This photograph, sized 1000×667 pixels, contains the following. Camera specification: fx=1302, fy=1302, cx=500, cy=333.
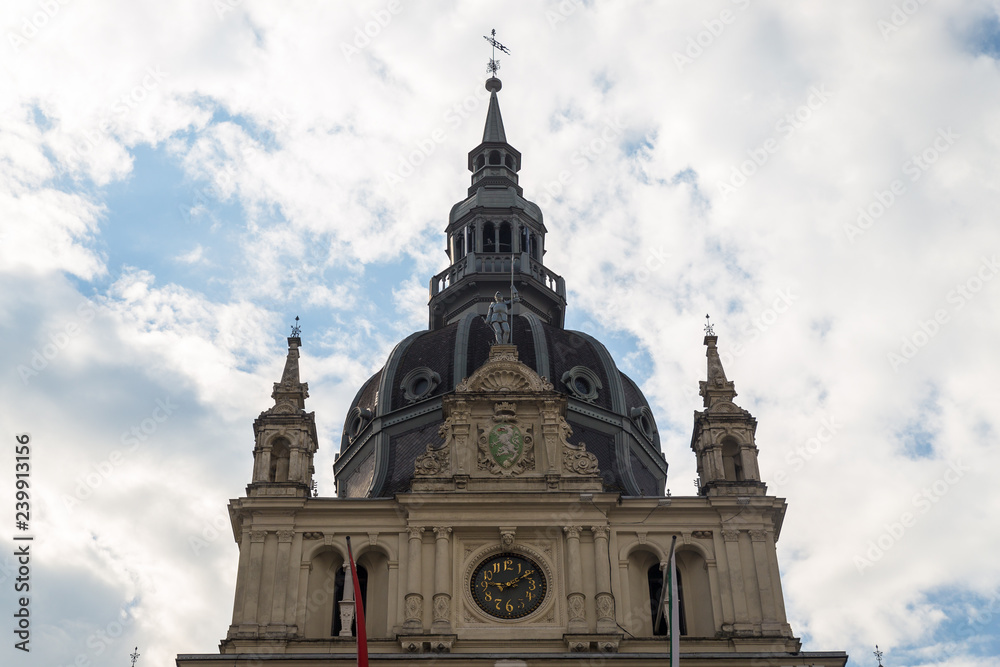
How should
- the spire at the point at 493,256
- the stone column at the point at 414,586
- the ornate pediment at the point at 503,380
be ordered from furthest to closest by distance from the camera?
the spire at the point at 493,256
the ornate pediment at the point at 503,380
the stone column at the point at 414,586

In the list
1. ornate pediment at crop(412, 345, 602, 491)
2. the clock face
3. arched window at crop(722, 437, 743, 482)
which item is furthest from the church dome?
the clock face

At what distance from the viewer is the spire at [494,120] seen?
6500 cm

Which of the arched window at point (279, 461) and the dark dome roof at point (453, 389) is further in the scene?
the dark dome roof at point (453, 389)

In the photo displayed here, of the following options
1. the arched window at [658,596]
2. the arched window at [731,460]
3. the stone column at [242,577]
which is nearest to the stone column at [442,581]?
the stone column at [242,577]

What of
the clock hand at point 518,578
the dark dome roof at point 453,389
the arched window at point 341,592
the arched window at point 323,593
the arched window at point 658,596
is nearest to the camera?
the clock hand at point 518,578

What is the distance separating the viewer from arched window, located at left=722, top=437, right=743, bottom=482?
4066 cm

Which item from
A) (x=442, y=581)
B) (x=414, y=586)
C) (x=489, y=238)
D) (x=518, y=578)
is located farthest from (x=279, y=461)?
(x=489, y=238)

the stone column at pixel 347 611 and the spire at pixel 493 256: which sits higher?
the spire at pixel 493 256

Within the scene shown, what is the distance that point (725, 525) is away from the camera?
128 feet

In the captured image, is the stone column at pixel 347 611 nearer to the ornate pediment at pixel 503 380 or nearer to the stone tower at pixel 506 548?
the stone tower at pixel 506 548

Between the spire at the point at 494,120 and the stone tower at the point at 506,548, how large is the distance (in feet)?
79.0

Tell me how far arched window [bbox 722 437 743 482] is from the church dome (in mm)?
3601

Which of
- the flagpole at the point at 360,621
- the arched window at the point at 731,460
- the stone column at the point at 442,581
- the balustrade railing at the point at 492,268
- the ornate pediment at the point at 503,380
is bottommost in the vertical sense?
the flagpole at the point at 360,621

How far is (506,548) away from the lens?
3816 cm
